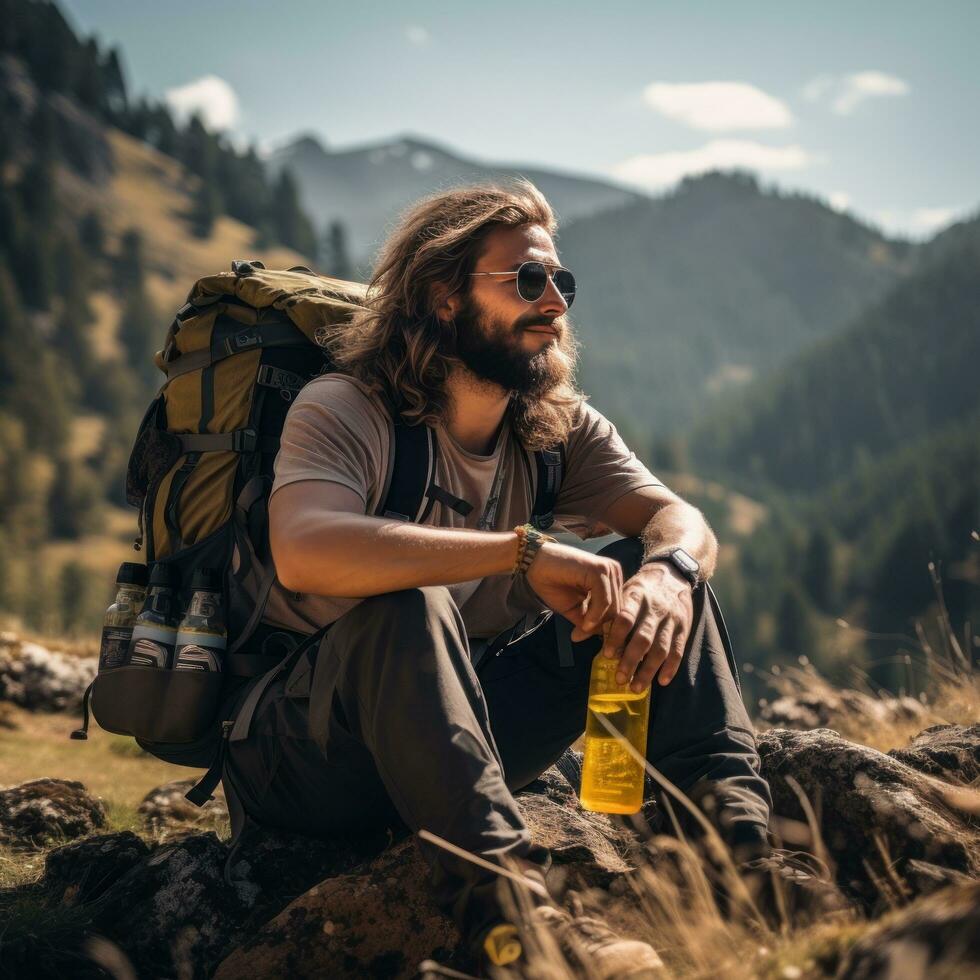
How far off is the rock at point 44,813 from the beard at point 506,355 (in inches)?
106

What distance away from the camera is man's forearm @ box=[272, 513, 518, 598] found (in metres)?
3.04

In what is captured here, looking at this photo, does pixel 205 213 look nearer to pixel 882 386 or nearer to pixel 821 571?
pixel 821 571

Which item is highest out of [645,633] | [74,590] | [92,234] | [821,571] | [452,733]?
[92,234]

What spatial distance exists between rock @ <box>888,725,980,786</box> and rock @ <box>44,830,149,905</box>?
3.04 m

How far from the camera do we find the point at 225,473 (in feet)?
12.2

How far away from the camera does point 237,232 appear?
121 metres

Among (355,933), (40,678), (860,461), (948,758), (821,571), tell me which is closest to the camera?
(355,933)

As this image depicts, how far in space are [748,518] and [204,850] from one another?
166m

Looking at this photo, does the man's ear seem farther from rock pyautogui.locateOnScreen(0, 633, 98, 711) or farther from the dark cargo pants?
rock pyautogui.locateOnScreen(0, 633, 98, 711)

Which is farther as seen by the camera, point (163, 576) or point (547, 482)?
point (547, 482)

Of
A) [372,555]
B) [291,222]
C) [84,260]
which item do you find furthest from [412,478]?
[291,222]

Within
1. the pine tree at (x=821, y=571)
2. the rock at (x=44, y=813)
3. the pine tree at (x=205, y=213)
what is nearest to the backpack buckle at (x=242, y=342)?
the rock at (x=44, y=813)

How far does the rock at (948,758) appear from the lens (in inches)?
152

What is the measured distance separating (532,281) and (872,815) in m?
2.39
